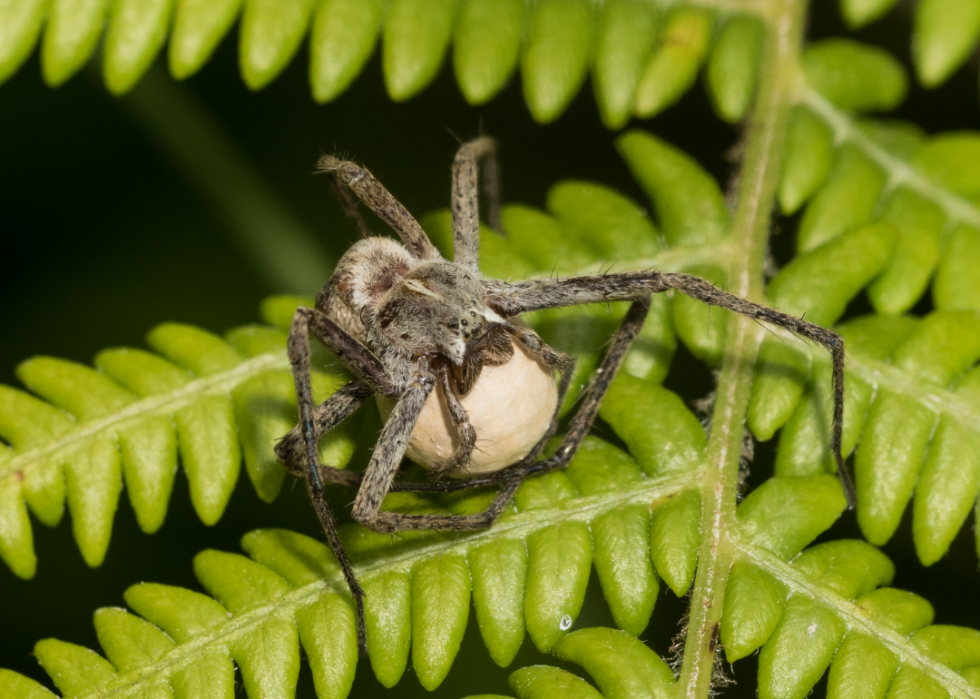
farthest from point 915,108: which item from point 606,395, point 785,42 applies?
point 606,395

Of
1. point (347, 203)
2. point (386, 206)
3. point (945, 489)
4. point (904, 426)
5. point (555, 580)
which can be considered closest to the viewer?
point (555, 580)

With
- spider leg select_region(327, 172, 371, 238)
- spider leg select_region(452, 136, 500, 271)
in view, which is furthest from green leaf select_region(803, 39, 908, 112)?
spider leg select_region(327, 172, 371, 238)

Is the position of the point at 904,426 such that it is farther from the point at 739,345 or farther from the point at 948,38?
the point at 948,38

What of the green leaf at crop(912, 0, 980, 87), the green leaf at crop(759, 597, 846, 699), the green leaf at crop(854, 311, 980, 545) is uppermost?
the green leaf at crop(912, 0, 980, 87)

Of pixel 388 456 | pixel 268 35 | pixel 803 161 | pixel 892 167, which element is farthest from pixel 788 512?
pixel 268 35

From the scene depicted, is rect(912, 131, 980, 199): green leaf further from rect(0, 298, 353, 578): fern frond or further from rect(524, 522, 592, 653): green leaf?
rect(0, 298, 353, 578): fern frond

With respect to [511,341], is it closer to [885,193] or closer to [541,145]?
[885,193]

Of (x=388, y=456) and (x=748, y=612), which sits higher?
(x=388, y=456)
